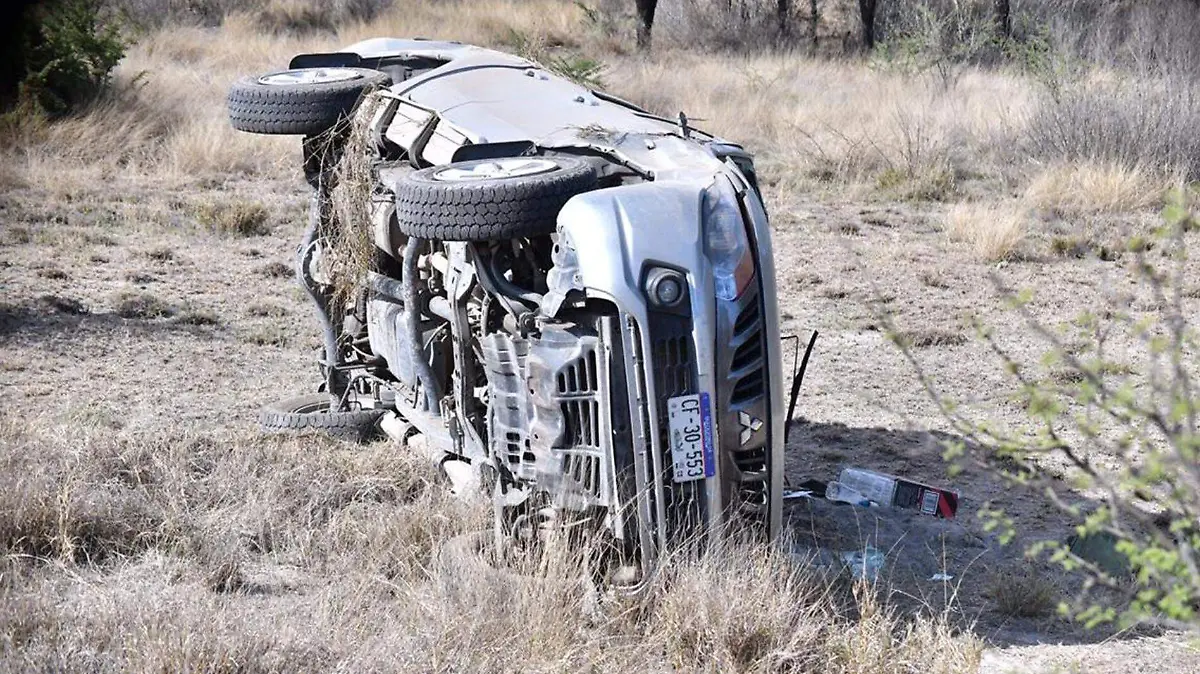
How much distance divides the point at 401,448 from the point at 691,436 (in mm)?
2369

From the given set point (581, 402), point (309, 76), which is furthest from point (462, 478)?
point (309, 76)

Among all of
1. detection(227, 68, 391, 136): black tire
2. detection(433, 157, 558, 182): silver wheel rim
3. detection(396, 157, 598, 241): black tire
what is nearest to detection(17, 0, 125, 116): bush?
detection(227, 68, 391, 136): black tire

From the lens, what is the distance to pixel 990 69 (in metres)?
24.7

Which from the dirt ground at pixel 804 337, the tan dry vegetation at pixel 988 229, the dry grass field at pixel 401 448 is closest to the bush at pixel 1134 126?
the dry grass field at pixel 401 448

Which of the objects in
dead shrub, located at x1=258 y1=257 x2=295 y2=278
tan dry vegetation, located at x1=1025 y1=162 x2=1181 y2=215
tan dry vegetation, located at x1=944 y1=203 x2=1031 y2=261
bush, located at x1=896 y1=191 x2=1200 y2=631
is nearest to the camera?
bush, located at x1=896 y1=191 x2=1200 y2=631

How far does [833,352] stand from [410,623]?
18.1ft

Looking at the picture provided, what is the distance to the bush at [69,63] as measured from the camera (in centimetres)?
1538

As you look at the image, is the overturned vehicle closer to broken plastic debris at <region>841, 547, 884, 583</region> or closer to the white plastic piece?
the white plastic piece

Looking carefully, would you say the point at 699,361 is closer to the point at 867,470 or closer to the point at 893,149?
the point at 867,470

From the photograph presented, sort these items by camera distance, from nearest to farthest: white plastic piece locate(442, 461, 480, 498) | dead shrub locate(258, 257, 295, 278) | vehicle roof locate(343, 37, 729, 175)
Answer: vehicle roof locate(343, 37, 729, 175), white plastic piece locate(442, 461, 480, 498), dead shrub locate(258, 257, 295, 278)

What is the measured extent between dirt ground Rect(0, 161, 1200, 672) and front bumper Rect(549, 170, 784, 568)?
1.76ft

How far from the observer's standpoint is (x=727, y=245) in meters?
5.24

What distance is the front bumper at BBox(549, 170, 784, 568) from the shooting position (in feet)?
16.7

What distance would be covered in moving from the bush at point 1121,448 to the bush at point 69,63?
1058 cm
